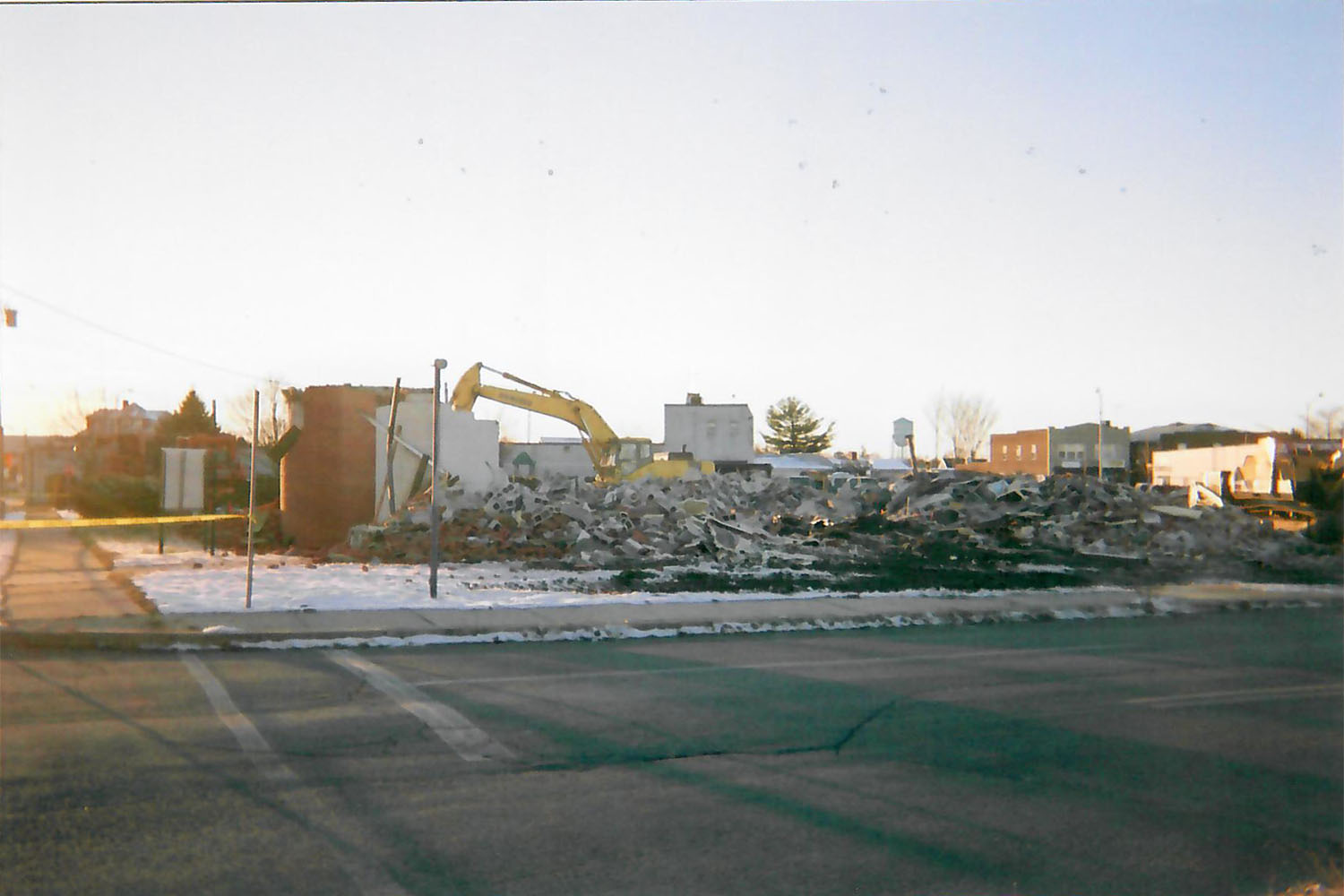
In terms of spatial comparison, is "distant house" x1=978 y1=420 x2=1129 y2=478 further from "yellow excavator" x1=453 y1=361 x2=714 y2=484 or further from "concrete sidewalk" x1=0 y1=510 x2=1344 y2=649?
"concrete sidewalk" x1=0 y1=510 x2=1344 y2=649

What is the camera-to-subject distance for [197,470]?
32.1 meters

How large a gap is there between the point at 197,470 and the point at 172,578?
1619cm

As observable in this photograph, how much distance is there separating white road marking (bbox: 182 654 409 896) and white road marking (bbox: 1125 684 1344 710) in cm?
657

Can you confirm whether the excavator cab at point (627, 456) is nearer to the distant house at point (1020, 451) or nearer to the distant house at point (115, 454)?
the distant house at point (115, 454)

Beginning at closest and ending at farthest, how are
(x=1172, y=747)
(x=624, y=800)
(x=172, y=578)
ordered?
(x=624, y=800) < (x=1172, y=747) < (x=172, y=578)

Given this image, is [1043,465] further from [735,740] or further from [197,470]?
[735,740]

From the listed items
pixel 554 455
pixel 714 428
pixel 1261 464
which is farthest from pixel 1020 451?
pixel 1261 464

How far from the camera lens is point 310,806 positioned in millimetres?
5930

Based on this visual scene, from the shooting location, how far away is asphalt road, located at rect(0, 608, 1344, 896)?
16.6ft

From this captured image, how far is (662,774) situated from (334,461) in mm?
19701

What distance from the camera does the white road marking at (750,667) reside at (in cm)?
975

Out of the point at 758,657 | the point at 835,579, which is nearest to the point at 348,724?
the point at 758,657

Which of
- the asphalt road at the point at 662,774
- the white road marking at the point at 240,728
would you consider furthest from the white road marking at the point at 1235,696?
the white road marking at the point at 240,728

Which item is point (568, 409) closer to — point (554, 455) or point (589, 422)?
point (589, 422)
